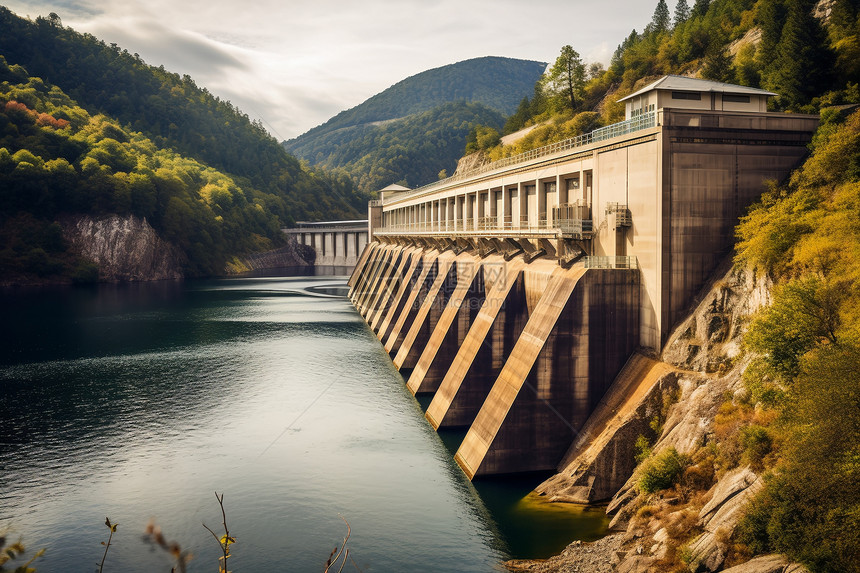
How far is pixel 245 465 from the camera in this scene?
30031 millimetres

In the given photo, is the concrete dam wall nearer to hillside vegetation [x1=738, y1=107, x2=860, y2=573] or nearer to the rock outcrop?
hillside vegetation [x1=738, y1=107, x2=860, y2=573]

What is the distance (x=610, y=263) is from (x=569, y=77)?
2791 inches

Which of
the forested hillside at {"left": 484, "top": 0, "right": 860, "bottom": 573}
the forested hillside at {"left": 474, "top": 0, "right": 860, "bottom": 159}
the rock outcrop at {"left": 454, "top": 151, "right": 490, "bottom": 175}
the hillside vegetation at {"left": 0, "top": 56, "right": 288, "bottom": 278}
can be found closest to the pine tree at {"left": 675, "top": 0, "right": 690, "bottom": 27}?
the forested hillside at {"left": 474, "top": 0, "right": 860, "bottom": 159}

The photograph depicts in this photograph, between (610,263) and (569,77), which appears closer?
(610,263)

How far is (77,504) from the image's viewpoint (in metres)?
25.8

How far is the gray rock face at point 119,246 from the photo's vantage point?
4722 inches

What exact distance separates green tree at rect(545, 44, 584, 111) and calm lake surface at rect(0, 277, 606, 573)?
52863 mm

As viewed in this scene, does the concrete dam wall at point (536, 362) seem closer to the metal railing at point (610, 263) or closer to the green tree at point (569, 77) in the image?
the metal railing at point (610, 263)

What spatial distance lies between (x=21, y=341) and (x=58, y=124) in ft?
299

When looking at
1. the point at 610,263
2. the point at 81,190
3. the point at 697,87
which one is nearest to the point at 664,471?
the point at 610,263

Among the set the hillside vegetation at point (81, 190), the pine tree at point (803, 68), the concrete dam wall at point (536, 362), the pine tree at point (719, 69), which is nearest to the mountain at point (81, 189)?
the hillside vegetation at point (81, 190)

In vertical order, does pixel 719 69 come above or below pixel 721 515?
above

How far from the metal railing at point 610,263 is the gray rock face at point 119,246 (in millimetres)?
115727

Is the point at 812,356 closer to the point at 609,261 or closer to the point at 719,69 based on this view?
the point at 609,261
